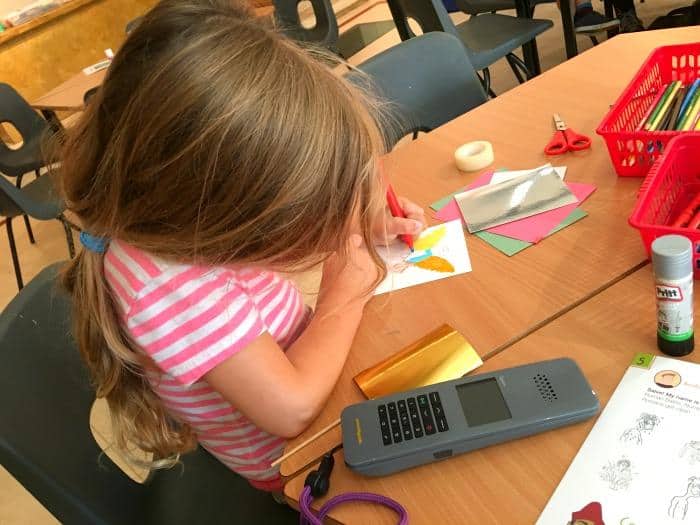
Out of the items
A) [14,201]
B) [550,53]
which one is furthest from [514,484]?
[550,53]

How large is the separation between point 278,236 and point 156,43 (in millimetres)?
237

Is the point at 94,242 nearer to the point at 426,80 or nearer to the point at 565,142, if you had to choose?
the point at 565,142

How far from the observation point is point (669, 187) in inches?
33.8

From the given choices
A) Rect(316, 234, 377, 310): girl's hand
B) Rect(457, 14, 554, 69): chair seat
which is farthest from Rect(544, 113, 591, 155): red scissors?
Rect(457, 14, 554, 69): chair seat

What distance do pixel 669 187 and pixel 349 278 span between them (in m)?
0.46

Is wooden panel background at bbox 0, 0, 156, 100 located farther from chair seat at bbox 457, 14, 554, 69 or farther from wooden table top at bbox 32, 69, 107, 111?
chair seat at bbox 457, 14, 554, 69

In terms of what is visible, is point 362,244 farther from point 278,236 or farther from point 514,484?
point 514,484

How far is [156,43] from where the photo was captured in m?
0.65

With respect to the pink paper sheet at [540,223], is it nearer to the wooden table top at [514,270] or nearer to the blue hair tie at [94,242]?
the wooden table top at [514,270]

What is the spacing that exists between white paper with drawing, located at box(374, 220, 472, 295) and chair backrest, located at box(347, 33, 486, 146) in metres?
0.54

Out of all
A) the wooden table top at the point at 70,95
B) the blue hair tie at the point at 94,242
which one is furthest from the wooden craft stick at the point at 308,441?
the wooden table top at the point at 70,95

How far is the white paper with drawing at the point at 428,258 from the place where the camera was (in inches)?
36.6

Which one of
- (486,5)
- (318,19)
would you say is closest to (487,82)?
(486,5)

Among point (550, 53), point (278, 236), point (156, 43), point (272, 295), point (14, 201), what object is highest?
point (156, 43)
